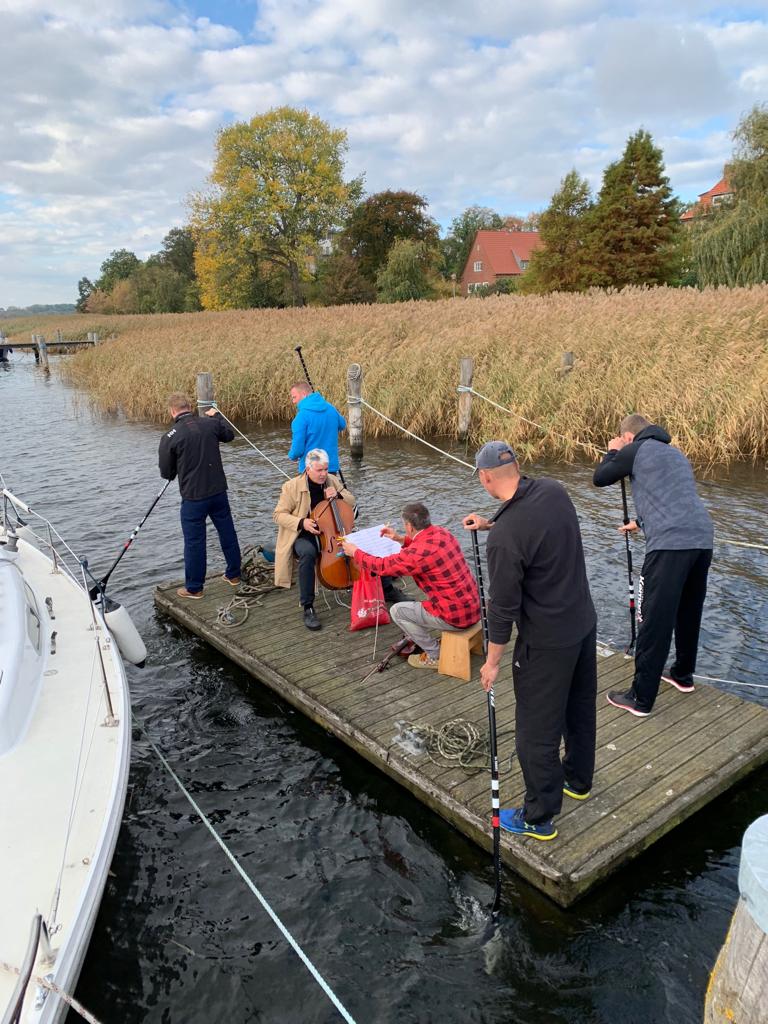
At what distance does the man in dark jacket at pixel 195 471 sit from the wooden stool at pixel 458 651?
10.2 ft

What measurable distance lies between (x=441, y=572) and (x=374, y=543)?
4.52 feet

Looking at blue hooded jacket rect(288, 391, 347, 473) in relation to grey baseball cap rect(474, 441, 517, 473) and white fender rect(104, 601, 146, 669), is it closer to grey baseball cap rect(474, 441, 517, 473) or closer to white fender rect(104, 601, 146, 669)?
white fender rect(104, 601, 146, 669)

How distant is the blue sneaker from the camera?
4.02 metres

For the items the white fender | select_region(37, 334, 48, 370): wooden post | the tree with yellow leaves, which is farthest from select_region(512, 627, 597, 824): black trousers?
the tree with yellow leaves

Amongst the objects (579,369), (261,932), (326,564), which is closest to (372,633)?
(326,564)

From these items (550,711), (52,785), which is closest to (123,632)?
(52,785)

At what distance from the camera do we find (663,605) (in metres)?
4.73

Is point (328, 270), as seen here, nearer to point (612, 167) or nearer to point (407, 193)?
point (407, 193)

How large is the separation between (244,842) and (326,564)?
2.98m

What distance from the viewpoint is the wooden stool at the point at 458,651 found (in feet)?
18.8

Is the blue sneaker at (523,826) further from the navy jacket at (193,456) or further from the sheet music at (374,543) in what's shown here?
the navy jacket at (193,456)

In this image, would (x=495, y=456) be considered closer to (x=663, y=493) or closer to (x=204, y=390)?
(x=663, y=493)

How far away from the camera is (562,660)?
11.7 feet

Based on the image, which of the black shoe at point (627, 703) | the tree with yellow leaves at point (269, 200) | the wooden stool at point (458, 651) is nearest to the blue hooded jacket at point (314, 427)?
the wooden stool at point (458, 651)
